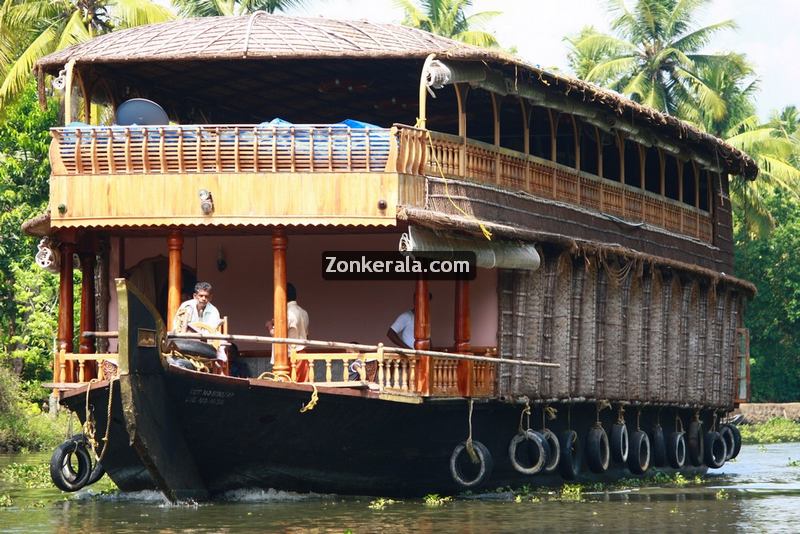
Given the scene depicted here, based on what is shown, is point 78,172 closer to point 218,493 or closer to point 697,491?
point 218,493

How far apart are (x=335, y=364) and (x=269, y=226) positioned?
57.9 inches

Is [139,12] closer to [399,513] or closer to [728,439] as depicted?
[728,439]

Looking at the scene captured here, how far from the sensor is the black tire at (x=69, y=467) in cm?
1519

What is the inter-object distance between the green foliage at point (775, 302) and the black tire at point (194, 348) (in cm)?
2692

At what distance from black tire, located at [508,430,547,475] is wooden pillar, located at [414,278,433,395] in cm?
177

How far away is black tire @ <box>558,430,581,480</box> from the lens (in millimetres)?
17359

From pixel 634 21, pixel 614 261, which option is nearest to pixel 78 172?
pixel 614 261

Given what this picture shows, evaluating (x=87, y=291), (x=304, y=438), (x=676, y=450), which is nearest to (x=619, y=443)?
(x=676, y=450)

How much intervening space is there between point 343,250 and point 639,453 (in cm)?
457

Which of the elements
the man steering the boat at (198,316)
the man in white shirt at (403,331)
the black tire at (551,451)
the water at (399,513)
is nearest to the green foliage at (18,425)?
the water at (399,513)

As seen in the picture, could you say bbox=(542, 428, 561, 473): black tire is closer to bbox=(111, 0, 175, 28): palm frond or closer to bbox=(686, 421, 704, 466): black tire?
bbox=(686, 421, 704, 466): black tire

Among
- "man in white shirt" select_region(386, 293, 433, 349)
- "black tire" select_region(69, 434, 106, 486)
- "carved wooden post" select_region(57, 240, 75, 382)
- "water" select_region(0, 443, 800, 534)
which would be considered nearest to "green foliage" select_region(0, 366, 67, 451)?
"water" select_region(0, 443, 800, 534)

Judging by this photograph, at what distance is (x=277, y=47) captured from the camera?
1538 centimetres

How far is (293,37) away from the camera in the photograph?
51.3 ft
